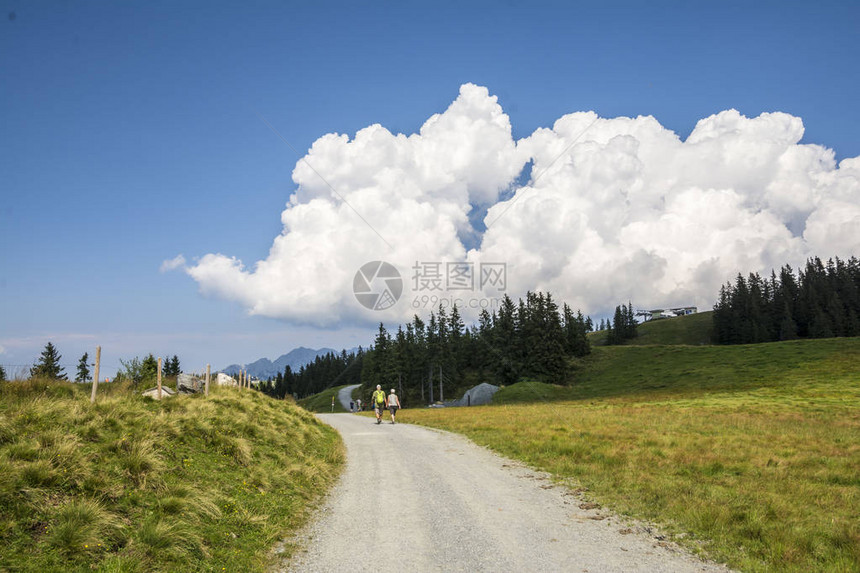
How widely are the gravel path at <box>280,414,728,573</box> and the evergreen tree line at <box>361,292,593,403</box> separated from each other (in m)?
75.9

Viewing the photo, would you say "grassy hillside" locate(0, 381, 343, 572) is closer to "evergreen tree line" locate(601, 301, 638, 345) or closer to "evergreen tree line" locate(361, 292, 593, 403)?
"evergreen tree line" locate(361, 292, 593, 403)

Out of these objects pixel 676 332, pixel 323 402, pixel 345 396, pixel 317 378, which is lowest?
pixel 323 402

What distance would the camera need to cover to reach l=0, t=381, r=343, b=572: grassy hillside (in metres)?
5.64

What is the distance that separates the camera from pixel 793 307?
4473 inches

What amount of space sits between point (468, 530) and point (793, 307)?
13911 centimetres

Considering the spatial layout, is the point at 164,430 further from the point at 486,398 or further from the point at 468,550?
the point at 486,398

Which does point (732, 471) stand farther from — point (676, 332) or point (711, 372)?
point (676, 332)

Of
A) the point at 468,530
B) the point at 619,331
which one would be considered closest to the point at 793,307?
the point at 619,331

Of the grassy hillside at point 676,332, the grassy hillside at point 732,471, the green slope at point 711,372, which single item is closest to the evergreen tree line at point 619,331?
the grassy hillside at point 676,332

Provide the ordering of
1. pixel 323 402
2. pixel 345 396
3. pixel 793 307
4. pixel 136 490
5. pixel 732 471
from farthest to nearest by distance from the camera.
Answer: pixel 345 396 → pixel 323 402 → pixel 793 307 → pixel 732 471 → pixel 136 490

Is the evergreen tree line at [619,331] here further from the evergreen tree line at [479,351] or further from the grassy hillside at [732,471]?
the grassy hillside at [732,471]

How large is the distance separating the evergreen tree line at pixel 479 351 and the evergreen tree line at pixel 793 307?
1696 inches

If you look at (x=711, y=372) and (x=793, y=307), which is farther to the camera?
(x=793, y=307)

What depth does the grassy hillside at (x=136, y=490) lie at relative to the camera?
5.64 metres
